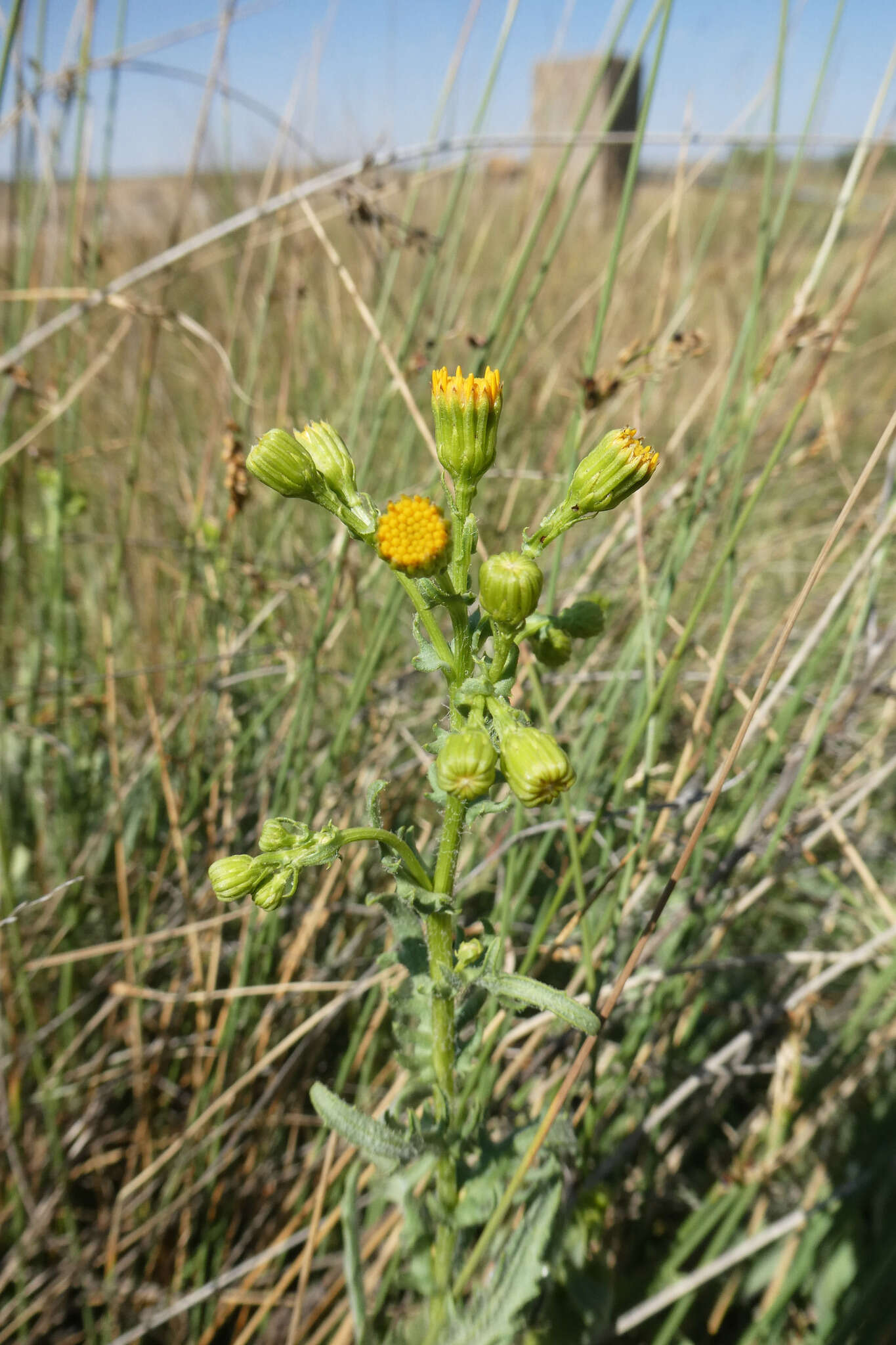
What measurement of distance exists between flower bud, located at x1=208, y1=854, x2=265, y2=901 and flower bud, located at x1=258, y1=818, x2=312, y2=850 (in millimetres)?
25

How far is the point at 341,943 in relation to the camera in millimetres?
1742

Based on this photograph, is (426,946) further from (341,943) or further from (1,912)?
(1,912)

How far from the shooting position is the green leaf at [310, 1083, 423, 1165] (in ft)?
2.98

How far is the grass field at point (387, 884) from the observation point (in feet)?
4.38

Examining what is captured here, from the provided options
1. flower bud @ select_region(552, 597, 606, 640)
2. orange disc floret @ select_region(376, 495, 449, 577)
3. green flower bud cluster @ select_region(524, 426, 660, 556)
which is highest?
green flower bud cluster @ select_region(524, 426, 660, 556)

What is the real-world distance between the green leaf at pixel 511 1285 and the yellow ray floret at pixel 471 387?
94cm

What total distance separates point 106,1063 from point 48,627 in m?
1.12

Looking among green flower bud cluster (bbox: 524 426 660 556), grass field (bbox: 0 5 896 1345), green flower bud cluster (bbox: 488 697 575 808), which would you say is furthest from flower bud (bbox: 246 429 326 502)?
grass field (bbox: 0 5 896 1345)

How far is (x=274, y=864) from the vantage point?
87 centimetres

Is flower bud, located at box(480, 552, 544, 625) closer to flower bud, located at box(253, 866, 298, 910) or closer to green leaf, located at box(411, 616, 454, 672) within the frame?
green leaf, located at box(411, 616, 454, 672)

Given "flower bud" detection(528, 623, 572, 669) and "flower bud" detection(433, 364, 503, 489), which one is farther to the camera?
"flower bud" detection(528, 623, 572, 669)

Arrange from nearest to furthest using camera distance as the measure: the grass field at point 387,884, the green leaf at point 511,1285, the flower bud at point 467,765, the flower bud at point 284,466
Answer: the flower bud at point 467,765 < the flower bud at point 284,466 < the green leaf at point 511,1285 < the grass field at point 387,884

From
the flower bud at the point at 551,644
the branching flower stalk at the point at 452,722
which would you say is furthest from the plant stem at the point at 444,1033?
the flower bud at the point at 551,644

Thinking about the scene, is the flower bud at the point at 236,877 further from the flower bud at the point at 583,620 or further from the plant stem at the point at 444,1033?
the flower bud at the point at 583,620
